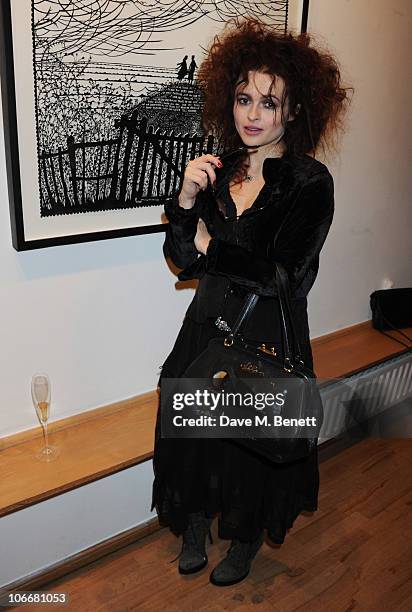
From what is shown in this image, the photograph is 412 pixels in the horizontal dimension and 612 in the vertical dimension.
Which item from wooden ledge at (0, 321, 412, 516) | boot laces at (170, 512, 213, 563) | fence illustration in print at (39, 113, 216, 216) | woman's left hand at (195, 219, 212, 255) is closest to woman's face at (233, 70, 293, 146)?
woman's left hand at (195, 219, 212, 255)

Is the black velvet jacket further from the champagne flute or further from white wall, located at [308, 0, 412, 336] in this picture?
white wall, located at [308, 0, 412, 336]

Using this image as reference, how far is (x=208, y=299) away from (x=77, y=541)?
97 centimetres

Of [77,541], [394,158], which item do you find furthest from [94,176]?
[394,158]

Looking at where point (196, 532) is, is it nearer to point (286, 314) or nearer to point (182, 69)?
point (286, 314)

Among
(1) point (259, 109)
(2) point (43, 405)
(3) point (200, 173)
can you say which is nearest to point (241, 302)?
(3) point (200, 173)

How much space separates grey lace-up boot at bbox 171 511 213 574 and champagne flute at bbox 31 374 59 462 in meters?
0.52

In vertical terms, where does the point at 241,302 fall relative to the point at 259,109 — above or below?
below

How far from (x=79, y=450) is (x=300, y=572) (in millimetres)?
888

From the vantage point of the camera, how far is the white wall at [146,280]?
1.83 meters

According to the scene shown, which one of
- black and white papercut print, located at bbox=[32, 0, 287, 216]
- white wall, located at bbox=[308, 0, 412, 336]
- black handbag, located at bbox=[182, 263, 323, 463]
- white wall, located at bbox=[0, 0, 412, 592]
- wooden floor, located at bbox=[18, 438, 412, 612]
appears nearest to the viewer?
black handbag, located at bbox=[182, 263, 323, 463]

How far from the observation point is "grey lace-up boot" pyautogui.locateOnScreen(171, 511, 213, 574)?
79.4 inches

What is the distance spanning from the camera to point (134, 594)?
194 centimetres

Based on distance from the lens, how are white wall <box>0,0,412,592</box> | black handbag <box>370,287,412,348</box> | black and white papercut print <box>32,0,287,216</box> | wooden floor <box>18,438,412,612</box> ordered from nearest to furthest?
black and white papercut print <box>32,0,287,216</box> → white wall <box>0,0,412,592</box> → wooden floor <box>18,438,412,612</box> → black handbag <box>370,287,412,348</box>

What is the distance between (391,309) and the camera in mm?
2984
